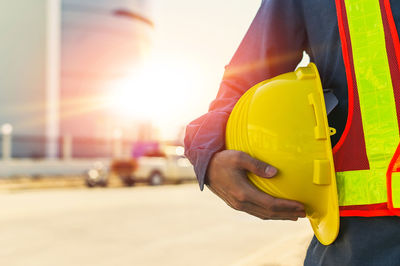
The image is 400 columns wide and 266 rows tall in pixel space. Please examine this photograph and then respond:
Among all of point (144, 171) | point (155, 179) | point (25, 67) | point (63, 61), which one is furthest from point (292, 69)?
point (63, 61)

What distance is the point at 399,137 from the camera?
1.02m

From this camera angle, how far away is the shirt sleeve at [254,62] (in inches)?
50.6

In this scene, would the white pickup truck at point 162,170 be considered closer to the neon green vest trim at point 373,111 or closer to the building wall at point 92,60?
the neon green vest trim at point 373,111

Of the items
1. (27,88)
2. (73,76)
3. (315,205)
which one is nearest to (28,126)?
(27,88)

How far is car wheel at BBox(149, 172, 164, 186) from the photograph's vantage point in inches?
650

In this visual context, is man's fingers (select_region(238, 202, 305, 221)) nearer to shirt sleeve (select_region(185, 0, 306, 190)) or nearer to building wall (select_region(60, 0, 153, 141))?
shirt sleeve (select_region(185, 0, 306, 190))

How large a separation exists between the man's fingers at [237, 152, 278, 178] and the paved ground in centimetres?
241

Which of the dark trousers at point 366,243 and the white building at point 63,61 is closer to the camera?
the dark trousers at point 366,243

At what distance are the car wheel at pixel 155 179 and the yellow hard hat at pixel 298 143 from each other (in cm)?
1544

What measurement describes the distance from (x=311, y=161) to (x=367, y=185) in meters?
0.14

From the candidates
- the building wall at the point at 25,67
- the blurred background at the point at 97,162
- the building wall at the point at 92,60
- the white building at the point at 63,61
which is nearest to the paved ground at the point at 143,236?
the blurred background at the point at 97,162

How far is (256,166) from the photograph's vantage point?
3.78 ft

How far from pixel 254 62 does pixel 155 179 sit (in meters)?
15.4

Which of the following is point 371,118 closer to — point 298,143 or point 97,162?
point 298,143
